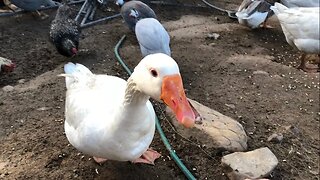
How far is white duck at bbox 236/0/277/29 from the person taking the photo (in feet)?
20.6

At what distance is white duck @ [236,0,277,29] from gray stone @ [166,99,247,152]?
3.02 meters

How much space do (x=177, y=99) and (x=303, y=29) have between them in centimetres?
357

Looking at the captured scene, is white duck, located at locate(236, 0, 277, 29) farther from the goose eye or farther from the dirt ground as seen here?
the goose eye

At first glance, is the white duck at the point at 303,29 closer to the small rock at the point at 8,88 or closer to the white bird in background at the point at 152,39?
the white bird in background at the point at 152,39

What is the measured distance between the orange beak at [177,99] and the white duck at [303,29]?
3.51 meters

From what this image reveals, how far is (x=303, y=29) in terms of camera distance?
17.1ft

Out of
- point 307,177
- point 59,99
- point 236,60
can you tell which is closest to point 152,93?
point 307,177

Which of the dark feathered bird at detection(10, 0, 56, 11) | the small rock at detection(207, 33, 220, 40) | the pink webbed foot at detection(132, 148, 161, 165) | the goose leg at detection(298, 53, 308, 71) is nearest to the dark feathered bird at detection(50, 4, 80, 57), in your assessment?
the dark feathered bird at detection(10, 0, 56, 11)

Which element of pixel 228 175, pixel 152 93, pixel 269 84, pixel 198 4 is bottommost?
pixel 198 4

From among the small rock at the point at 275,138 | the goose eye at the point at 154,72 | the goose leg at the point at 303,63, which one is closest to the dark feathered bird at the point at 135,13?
the goose leg at the point at 303,63

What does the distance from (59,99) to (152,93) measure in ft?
6.79

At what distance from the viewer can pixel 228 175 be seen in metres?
3.15

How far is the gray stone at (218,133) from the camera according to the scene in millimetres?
3363

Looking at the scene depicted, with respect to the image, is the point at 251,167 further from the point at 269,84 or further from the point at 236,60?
the point at 236,60
